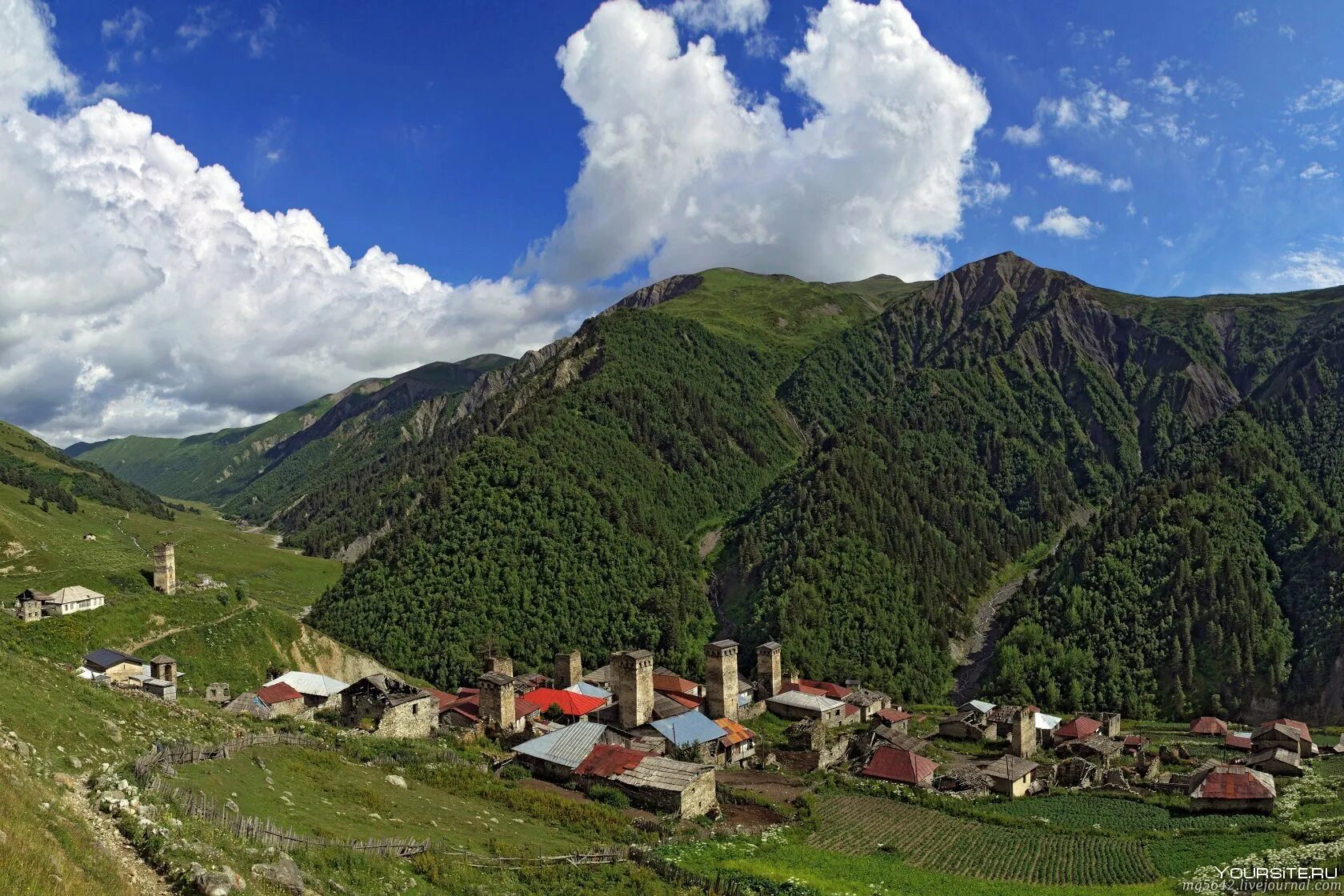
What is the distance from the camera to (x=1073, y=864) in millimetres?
40156

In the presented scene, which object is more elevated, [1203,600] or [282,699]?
[1203,600]

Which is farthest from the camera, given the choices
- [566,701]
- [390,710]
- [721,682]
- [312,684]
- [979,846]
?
[721,682]

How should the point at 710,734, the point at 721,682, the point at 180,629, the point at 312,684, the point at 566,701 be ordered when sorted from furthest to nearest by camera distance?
the point at 721,682 → the point at 180,629 → the point at 566,701 → the point at 312,684 → the point at 710,734

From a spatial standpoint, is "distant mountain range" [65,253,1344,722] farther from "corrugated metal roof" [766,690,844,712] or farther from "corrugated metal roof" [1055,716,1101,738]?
"corrugated metal roof" [766,690,844,712]

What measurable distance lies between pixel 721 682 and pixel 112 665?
144 feet

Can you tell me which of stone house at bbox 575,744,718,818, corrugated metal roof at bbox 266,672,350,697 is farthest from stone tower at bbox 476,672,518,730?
stone house at bbox 575,744,718,818

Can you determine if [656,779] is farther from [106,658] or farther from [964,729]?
[106,658]

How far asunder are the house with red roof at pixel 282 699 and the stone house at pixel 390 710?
5.62 m

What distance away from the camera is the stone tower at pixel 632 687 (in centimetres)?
6094

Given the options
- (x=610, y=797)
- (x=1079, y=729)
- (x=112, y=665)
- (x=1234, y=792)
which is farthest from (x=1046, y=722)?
(x=112, y=665)

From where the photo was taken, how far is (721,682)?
67812 millimetres

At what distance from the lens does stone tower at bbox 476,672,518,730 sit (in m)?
55.8

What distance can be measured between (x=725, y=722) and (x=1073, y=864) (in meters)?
27.3

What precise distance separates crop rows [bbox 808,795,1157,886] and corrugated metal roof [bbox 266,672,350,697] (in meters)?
36.5
